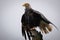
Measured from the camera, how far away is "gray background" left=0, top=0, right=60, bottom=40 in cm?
151

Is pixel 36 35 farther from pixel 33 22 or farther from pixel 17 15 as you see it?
pixel 17 15

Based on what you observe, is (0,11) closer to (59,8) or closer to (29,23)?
(29,23)

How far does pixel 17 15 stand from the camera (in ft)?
5.16

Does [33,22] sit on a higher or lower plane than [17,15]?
lower

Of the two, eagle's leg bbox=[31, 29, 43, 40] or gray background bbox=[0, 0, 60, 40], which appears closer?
eagle's leg bbox=[31, 29, 43, 40]

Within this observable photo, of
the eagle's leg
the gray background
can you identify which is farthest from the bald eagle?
the gray background

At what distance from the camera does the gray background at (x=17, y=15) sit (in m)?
1.51

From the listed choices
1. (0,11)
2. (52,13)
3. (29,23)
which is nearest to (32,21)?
(29,23)

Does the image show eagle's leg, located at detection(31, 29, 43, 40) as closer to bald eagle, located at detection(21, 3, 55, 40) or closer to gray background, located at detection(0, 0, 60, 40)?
bald eagle, located at detection(21, 3, 55, 40)

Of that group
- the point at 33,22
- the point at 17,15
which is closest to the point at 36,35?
the point at 33,22

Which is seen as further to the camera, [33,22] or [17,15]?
[17,15]

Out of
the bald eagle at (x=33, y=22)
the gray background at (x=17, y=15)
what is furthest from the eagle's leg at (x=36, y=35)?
the gray background at (x=17, y=15)

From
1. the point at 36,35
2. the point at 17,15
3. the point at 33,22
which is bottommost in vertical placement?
the point at 36,35

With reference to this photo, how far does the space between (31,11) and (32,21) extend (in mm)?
91
